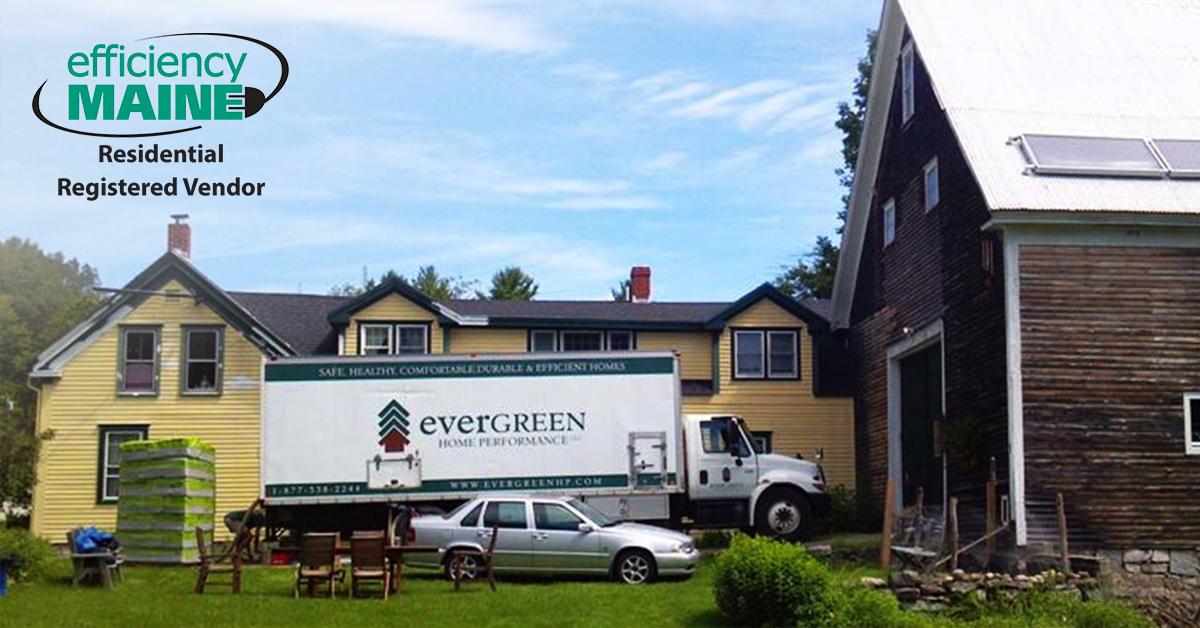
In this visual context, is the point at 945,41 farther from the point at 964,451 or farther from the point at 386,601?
the point at 386,601

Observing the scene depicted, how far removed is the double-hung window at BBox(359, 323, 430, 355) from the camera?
109ft

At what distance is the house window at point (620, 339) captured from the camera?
3469cm

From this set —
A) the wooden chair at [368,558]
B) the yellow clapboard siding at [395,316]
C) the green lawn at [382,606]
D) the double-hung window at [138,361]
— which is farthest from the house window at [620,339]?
the wooden chair at [368,558]

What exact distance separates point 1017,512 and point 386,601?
9455 millimetres

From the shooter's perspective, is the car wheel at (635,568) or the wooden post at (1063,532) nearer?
the wooden post at (1063,532)

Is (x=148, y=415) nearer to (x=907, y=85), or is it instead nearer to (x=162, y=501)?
(x=162, y=501)

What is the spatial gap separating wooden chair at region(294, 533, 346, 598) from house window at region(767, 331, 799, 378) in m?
16.7

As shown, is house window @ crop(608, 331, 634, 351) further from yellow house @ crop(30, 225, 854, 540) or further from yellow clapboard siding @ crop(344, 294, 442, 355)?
yellow clapboard siding @ crop(344, 294, 442, 355)

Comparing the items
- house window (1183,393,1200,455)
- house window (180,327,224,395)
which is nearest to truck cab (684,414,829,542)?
house window (1183,393,1200,455)

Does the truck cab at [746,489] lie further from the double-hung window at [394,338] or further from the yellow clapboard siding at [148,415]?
the yellow clapboard siding at [148,415]

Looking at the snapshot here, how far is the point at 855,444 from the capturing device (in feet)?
110

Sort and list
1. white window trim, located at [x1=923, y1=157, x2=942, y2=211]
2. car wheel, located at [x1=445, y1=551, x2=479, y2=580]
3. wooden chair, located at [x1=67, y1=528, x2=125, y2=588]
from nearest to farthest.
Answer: wooden chair, located at [x1=67, y1=528, x2=125, y2=588], car wheel, located at [x1=445, y1=551, x2=479, y2=580], white window trim, located at [x1=923, y1=157, x2=942, y2=211]

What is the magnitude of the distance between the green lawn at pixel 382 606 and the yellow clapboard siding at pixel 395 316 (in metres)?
12.6

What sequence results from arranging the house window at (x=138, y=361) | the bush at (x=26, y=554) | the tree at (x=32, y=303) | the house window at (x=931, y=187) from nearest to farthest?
1. the bush at (x=26, y=554)
2. the house window at (x=931, y=187)
3. the house window at (x=138, y=361)
4. the tree at (x=32, y=303)
